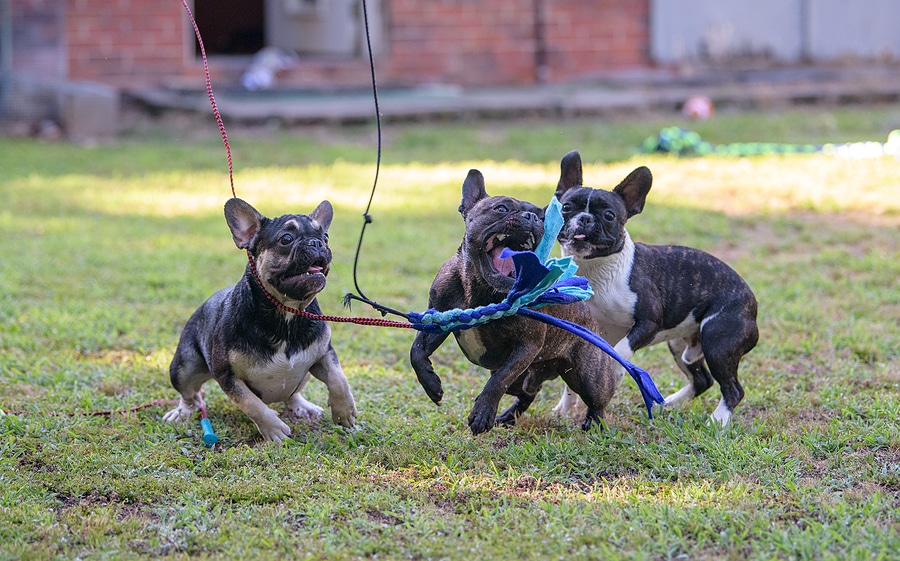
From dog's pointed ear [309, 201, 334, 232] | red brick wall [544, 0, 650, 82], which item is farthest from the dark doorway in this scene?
dog's pointed ear [309, 201, 334, 232]

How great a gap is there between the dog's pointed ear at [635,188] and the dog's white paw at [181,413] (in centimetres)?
252

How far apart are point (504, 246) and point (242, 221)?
128 centimetres

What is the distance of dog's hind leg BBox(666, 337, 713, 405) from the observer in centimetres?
586

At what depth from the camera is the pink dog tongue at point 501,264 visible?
4.84 metres

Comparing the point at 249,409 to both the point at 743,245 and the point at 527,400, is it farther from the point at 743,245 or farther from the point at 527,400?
the point at 743,245

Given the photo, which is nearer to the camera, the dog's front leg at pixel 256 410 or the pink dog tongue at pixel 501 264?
the pink dog tongue at pixel 501 264

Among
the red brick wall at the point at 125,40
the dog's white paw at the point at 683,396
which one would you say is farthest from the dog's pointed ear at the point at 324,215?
the red brick wall at the point at 125,40

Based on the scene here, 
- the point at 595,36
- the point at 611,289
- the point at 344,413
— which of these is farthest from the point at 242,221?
the point at 595,36

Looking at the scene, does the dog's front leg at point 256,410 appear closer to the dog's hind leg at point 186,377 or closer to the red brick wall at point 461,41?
the dog's hind leg at point 186,377

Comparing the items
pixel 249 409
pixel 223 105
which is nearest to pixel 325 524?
pixel 249 409

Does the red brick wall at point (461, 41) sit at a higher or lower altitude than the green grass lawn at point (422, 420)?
higher

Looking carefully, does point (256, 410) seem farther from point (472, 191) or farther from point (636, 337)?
point (636, 337)

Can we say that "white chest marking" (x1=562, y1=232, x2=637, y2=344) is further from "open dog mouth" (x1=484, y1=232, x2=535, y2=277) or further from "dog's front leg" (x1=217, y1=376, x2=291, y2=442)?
"dog's front leg" (x1=217, y1=376, x2=291, y2=442)

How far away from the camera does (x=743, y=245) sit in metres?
9.58
